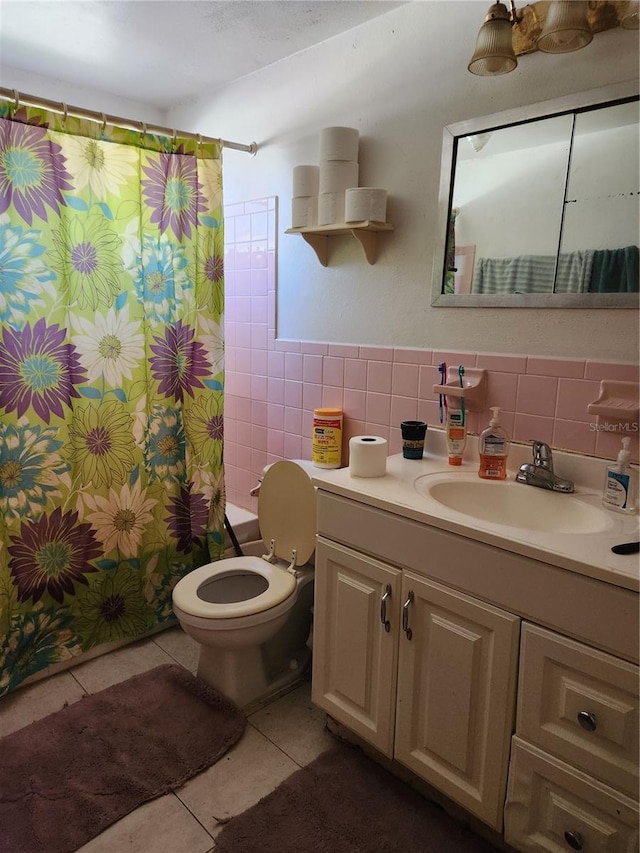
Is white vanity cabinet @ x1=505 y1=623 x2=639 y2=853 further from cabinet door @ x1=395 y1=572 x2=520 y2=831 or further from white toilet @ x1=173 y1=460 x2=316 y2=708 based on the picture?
white toilet @ x1=173 y1=460 x2=316 y2=708

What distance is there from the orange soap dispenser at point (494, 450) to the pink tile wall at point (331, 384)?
9cm

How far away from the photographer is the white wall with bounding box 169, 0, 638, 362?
150cm

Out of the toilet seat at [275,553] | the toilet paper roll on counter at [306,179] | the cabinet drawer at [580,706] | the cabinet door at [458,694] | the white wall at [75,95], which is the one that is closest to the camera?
the cabinet drawer at [580,706]

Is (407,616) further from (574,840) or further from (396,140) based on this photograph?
(396,140)

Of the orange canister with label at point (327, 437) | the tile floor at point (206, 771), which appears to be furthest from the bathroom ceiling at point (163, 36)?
the tile floor at point (206, 771)

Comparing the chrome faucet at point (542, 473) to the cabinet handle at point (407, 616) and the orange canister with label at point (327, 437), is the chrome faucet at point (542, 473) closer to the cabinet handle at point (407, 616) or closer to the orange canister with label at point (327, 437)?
the cabinet handle at point (407, 616)

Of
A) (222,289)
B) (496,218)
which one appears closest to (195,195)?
(222,289)

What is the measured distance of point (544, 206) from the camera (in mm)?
1530

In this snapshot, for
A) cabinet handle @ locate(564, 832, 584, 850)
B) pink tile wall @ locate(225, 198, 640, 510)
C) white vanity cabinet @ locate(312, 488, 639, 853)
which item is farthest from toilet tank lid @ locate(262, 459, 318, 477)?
cabinet handle @ locate(564, 832, 584, 850)

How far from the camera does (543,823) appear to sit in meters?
1.22

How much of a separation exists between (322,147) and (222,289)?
0.66m

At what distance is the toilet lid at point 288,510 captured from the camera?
192cm

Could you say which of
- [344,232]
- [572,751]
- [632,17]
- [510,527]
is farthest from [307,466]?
[632,17]

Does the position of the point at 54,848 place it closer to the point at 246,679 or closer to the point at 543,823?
the point at 246,679
